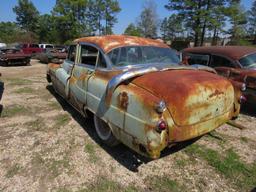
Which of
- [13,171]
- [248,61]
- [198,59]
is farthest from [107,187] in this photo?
[198,59]

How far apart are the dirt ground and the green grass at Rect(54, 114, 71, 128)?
0.08ft

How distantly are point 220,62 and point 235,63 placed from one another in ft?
1.53

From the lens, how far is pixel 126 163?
3.50m

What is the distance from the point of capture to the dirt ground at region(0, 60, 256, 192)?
9.91 feet

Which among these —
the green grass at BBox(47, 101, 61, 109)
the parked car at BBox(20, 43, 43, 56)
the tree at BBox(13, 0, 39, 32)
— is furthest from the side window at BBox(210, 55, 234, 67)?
the tree at BBox(13, 0, 39, 32)

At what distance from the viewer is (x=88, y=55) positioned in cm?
464

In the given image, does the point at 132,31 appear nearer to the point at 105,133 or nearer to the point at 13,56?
the point at 13,56

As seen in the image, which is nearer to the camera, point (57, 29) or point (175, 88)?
point (175, 88)

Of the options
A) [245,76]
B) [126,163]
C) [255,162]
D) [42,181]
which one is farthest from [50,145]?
[245,76]

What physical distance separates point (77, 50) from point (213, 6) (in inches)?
1045

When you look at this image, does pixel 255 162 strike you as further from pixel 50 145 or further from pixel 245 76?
pixel 50 145

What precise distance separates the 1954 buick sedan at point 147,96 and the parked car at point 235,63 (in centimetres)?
173

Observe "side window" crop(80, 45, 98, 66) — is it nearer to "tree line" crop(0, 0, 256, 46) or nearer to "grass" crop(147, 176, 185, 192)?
"grass" crop(147, 176, 185, 192)

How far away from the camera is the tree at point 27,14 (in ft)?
175
